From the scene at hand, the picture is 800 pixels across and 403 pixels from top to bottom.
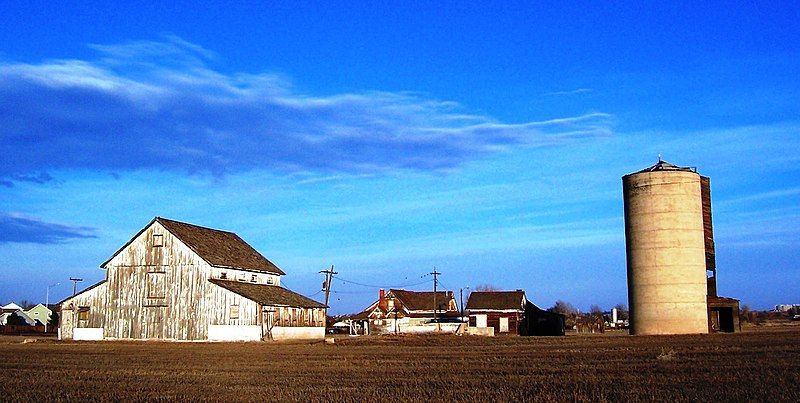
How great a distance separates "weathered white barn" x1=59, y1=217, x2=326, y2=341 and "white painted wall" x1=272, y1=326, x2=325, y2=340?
92 millimetres

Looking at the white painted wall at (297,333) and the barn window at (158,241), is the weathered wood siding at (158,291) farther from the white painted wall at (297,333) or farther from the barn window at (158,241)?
the white painted wall at (297,333)

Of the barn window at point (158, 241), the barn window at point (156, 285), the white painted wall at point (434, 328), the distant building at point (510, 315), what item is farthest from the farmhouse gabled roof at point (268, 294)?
the distant building at point (510, 315)

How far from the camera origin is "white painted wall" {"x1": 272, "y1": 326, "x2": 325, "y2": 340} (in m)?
62.2

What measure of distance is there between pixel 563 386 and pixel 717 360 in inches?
378

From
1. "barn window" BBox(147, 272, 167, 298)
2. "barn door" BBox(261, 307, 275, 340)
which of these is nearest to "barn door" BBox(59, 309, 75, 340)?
"barn window" BBox(147, 272, 167, 298)

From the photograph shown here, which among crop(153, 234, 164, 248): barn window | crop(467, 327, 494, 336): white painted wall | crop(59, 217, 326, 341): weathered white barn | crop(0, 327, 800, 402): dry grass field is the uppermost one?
crop(153, 234, 164, 248): barn window

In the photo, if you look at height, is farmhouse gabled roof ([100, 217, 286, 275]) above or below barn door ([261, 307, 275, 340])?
above

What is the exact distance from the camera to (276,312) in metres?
62.6

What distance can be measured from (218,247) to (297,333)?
9299mm

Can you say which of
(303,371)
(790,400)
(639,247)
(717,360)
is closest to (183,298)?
(639,247)

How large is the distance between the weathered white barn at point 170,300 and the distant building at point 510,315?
32317mm

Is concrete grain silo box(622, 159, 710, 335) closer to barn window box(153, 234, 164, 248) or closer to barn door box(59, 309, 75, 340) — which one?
barn window box(153, 234, 164, 248)

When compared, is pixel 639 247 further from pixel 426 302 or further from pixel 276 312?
pixel 426 302

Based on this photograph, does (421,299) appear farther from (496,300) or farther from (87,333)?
(87,333)
